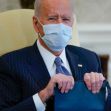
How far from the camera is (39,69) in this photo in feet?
5.83

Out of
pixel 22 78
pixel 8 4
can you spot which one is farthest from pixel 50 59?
pixel 8 4

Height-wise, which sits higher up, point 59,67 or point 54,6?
point 54,6

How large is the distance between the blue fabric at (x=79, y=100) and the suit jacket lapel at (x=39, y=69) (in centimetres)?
18

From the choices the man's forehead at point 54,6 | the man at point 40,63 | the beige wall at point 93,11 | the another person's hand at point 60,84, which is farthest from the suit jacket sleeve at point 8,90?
the beige wall at point 93,11

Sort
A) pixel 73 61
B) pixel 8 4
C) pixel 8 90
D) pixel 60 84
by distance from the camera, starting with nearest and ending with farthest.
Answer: pixel 60 84, pixel 8 90, pixel 73 61, pixel 8 4

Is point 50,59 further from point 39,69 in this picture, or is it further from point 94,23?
point 94,23

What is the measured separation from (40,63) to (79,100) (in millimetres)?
330

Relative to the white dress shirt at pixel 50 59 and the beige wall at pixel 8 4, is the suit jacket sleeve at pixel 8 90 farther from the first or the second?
the beige wall at pixel 8 4

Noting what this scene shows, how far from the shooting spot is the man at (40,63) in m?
1.69

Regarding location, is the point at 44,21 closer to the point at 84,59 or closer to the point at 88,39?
the point at 84,59

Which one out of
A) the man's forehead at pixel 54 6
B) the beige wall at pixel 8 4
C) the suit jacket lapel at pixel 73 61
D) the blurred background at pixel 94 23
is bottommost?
the blurred background at pixel 94 23

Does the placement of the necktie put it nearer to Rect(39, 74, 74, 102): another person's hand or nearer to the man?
the man

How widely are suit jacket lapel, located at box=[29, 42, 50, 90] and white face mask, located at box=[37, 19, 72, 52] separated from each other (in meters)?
0.08

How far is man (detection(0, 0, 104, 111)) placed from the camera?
169 centimetres
